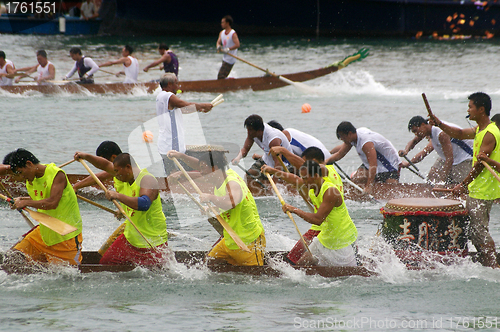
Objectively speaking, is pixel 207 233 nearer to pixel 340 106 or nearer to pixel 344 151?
pixel 344 151

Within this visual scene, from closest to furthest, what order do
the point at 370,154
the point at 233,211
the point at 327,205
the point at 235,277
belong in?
the point at 327,205
the point at 233,211
the point at 235,277
the point at 370,154

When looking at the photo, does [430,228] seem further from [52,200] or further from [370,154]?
[52,200]

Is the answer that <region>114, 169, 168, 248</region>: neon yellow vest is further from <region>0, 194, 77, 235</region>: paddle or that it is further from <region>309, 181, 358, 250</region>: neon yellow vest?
<region>309, 181, 358, 250</region>: neon yellow vest

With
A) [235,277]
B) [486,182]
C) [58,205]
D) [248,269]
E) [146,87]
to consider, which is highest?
[146,87]

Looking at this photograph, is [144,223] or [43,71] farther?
[43,71]

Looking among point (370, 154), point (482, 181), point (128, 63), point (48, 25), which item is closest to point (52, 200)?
point (482, 181)

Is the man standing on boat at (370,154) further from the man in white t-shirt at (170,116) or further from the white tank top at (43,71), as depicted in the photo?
the white tank top at (43,71)

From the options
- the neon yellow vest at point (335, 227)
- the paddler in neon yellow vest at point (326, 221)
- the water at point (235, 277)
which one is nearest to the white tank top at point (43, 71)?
the water at point (235, 277)

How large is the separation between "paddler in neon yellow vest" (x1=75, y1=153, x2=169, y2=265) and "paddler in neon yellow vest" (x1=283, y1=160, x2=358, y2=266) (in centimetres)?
137

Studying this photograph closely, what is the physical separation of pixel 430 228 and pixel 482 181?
0.74 m

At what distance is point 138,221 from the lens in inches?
264

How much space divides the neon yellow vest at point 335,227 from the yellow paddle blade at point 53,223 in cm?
250

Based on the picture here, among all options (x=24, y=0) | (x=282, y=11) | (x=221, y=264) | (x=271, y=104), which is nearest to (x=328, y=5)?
(x=282, y=11)

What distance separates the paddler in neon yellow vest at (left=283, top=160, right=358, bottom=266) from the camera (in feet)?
20.9
